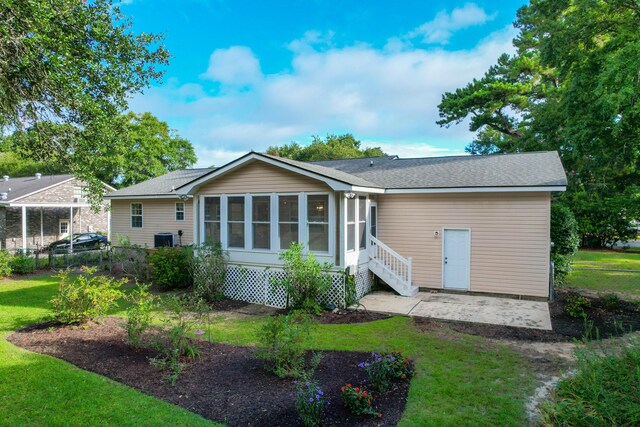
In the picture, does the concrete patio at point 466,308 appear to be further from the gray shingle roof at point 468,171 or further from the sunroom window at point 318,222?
the gray shingle roof at point 468,171

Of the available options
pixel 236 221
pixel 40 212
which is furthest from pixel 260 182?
pixel 40 212

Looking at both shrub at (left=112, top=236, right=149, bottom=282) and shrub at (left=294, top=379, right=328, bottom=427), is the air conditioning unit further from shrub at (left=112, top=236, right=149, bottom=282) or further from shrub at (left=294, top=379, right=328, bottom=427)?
shrub at (left=294, top=379, right=328, bottom=427)

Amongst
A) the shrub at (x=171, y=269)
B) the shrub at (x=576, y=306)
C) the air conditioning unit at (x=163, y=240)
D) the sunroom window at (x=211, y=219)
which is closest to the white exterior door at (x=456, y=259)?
the shrub at (x=576, y=306)

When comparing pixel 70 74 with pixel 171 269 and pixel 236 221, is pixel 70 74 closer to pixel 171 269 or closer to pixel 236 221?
pixel 236 221

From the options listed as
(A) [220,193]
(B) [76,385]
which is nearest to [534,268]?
(A) [220,193]

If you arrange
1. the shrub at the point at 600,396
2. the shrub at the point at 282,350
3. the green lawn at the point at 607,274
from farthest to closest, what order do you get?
the green lawn at the point at 607,274
the shrub at the point at 282,350
the shrub at the point at 600,396

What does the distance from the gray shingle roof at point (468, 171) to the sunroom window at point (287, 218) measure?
3.24m

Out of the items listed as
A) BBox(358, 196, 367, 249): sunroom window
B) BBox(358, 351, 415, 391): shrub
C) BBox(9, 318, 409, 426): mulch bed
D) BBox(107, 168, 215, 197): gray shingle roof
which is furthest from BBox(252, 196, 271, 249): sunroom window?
BBox(107, 168, 215, 197): gray shingle roof

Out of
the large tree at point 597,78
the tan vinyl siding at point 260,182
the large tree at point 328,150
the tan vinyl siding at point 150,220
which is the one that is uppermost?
the large tree at point 328,150

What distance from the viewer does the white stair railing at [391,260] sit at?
1117 centimetres

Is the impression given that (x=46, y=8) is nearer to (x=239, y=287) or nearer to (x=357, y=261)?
(x=239, y=287)

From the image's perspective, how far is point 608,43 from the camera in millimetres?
10172

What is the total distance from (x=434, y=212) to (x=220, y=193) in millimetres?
6686

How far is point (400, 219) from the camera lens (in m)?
12.1
